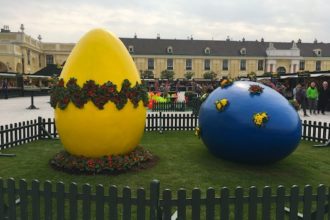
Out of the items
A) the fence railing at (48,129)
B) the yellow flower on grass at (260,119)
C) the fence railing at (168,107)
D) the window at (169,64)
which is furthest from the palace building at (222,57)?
the yellow flower on grass at (260,119)

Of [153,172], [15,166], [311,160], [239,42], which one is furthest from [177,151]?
[239,42]

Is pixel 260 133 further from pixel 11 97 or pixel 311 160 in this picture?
pixel 11 97

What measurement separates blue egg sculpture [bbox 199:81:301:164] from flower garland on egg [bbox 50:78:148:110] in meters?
2.22

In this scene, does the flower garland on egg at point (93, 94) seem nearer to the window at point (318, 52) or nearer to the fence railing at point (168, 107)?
the fence railing at point (168, 107)

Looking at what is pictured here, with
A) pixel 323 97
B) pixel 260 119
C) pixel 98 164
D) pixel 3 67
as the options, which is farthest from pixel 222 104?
pixel 3 67

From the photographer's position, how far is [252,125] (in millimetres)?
7953

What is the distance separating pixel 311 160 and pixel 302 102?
13240mm

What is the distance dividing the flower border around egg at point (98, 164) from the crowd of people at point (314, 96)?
15.5m

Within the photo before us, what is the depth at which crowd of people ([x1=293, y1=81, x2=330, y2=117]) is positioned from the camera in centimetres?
2108

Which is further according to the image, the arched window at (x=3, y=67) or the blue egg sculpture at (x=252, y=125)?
the arched window at (x=3, y=67)

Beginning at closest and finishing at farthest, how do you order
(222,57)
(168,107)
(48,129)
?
(48,129)
(168,107)
(222,57)

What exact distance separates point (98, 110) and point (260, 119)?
368cm

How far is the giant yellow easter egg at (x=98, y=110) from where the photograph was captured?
7582 mm

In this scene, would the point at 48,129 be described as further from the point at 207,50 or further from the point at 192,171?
the point at 207,50
